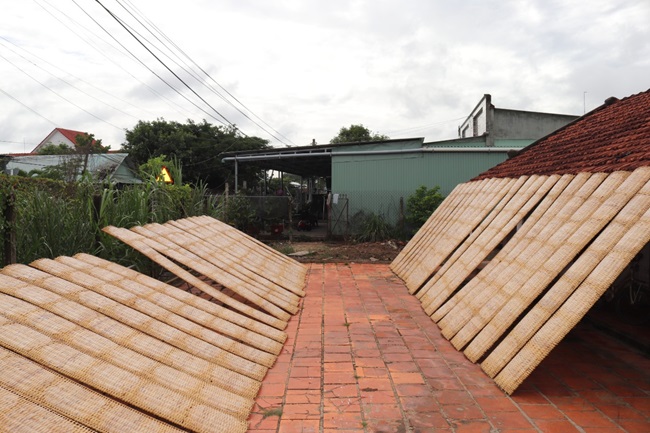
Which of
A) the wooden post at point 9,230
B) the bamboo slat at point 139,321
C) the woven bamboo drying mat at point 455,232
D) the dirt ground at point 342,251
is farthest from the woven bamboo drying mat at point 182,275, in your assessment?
the dirt ground at point 342,251

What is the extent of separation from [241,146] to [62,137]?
120ft

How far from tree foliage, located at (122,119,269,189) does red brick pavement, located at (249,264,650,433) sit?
79.2 feet

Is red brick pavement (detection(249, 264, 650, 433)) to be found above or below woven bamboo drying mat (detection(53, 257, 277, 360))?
below

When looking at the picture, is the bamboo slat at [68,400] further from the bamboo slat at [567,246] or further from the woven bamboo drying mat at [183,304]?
the bamboo slat at [567,246]

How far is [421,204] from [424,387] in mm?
9873

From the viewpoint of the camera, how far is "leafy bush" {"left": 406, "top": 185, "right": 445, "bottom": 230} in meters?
12.7

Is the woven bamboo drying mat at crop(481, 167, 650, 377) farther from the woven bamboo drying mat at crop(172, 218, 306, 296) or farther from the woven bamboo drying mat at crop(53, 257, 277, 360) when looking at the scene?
the woven bamboo drying mat at crop(172, 218, 306, 296)

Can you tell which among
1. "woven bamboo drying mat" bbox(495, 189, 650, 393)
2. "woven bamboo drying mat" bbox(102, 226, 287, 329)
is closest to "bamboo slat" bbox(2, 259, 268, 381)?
"woven bamboo drying mat" bbox(102, 226, 287, 329)

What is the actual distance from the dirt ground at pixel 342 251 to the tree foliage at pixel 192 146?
16.4 metres

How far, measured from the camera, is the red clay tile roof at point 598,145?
420 cm

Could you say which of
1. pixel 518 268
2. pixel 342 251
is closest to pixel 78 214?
pixel 518 268

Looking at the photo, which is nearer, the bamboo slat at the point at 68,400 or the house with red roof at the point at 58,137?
the bamboo slat at the point at 68,400

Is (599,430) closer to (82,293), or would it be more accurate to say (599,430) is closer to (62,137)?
(82,293)

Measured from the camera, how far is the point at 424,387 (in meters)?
3.29
